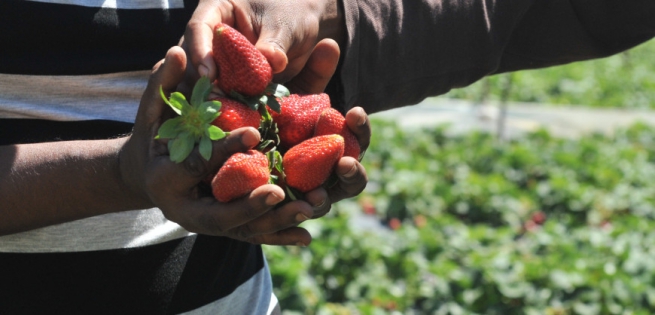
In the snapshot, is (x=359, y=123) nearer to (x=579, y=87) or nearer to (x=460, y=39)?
(x=460, y=39)

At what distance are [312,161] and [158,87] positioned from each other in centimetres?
29

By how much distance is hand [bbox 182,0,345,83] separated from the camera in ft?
4.79

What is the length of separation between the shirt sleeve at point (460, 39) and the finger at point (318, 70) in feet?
0.16

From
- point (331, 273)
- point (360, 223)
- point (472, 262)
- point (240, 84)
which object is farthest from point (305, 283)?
point (240, 84)

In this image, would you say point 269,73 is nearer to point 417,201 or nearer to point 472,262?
point 472,262

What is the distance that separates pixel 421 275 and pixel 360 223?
4.25 ft

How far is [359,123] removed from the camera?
151 centimetres

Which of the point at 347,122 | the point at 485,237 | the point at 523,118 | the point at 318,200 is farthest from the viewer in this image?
the point at 523,118

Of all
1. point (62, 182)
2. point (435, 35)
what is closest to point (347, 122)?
point (435, 35)

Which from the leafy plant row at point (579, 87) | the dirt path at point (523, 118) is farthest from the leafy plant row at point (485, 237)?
the leafy plant row at point (579, 87)

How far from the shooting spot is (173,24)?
5.27 ft

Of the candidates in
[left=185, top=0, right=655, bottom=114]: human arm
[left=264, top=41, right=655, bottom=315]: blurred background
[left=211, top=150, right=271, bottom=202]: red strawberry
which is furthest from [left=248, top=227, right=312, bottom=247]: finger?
[left=264, top=41, right=655, bottom=315]: blurred background

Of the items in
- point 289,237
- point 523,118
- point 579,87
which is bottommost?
point 579,87

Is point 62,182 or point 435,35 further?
point 435,35
